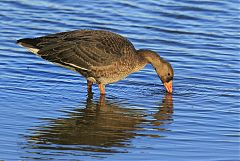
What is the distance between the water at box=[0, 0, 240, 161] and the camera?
31.3 feet

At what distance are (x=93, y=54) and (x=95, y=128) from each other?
7.19 ft

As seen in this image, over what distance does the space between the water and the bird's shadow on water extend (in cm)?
1

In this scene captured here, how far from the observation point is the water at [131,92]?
955cm

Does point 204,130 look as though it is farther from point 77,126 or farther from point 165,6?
point 165,6

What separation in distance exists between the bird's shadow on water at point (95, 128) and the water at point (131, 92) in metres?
0.01

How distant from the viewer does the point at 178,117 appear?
11.1 metres

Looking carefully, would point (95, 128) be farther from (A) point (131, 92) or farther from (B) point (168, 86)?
(B) point (168, 86)

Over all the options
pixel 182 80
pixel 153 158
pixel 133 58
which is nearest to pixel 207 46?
pixel 182 80

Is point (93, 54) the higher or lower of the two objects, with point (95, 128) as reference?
higher

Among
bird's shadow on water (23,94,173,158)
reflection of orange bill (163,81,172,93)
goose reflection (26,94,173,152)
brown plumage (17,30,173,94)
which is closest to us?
bird's shadow on water (23,94,173,158)

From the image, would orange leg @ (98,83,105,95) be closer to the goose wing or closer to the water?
the water

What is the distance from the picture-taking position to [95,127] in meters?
10.6

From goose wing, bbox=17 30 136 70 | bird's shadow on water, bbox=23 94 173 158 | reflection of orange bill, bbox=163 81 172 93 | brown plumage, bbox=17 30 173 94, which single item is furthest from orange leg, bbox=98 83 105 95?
reflection of orange bill, bbox=163 81 172 93

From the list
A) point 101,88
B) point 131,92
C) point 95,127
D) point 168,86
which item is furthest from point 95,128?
point 168,86
